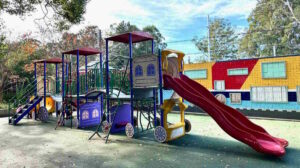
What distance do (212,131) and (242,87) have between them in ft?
12.2

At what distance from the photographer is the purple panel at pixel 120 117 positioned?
7034 millimetres

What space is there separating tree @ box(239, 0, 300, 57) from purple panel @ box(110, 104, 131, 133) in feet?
63.1

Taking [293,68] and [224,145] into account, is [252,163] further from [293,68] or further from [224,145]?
[293,68]

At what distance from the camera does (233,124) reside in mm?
5066

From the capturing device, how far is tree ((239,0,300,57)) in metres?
22.2

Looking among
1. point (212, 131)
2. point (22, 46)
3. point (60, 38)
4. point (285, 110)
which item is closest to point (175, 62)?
point (212, 131)

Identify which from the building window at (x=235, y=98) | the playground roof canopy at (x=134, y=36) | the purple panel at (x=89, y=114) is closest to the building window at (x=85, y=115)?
the purple panel at (x=89, y=114)

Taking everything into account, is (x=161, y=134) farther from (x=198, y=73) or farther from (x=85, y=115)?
(x=198, y=73)

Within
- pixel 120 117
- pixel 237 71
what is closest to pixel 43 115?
pixel 120 117

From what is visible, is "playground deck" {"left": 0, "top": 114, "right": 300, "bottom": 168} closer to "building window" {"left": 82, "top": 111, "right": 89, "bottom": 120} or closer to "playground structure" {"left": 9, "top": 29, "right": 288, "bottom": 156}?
"playground structure" {"left": 9, "top": 29, "right": 288, "bottom": 156}

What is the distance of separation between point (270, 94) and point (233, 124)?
16.1 feet

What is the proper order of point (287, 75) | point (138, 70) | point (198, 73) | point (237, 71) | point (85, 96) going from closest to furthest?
point (138, 70)
point (85, 96)
point (287, 75)
point (237, 71)
point (198, 73)

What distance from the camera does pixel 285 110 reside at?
28.6 feet

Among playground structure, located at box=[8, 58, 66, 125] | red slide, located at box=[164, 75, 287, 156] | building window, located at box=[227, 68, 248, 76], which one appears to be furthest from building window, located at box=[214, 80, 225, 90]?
playground structure, located at box=[8, 58, 66, 125]
